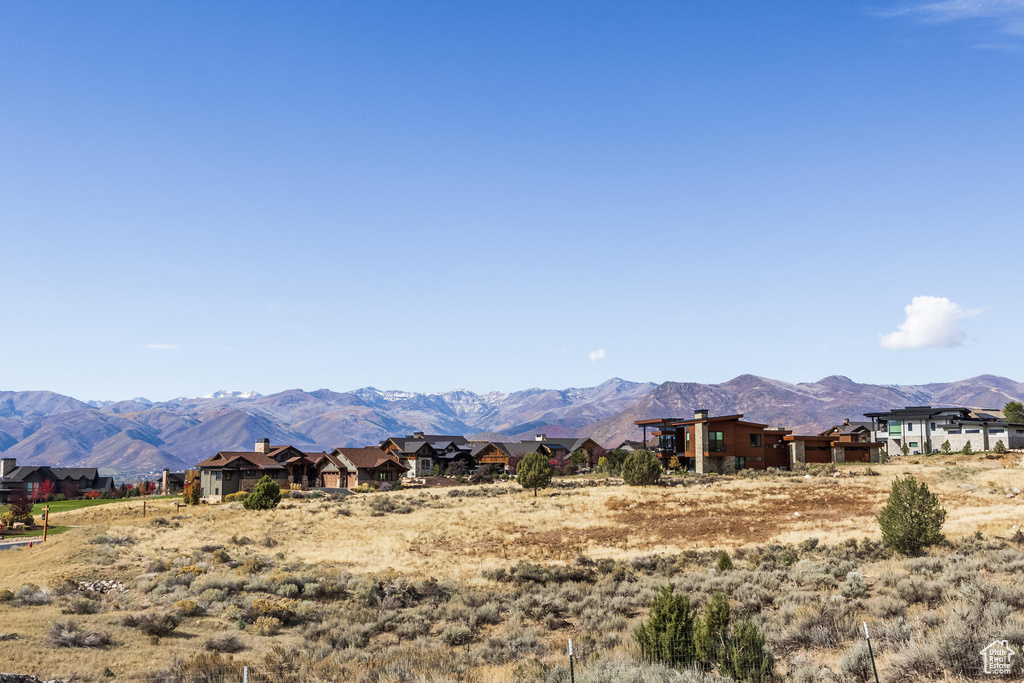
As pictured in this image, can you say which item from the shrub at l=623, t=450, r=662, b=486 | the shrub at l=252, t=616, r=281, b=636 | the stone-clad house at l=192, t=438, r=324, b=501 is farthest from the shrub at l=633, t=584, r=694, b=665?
Answer: the stone-clad house at l=192, t=438, r=324, b=501

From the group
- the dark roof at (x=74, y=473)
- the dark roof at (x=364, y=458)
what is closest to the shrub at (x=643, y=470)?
the dark roof at (x=364, y=458)

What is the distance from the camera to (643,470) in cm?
6462

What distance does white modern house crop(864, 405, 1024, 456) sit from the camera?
84938 millimetres

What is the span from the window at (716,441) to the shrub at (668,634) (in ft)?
220

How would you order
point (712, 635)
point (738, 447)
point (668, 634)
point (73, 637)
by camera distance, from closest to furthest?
point (712, 635) → point (668, 634) → point (73, 637) → point (738, 447)

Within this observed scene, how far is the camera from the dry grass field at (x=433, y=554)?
18.3 metres

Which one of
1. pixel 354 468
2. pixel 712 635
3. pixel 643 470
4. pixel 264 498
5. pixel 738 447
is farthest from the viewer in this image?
pixel 354 468

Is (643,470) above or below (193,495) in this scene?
above

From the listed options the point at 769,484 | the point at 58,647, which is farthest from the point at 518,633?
the point at 769,484

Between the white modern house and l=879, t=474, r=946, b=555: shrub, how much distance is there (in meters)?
71.3

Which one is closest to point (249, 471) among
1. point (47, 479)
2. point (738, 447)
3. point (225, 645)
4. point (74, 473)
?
point (47, 479)

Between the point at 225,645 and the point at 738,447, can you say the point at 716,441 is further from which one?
the point at 225,645

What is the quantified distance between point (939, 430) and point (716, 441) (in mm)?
38298

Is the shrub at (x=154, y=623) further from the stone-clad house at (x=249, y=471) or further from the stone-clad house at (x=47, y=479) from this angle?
the stone-clad house at (x=47, y=479)
